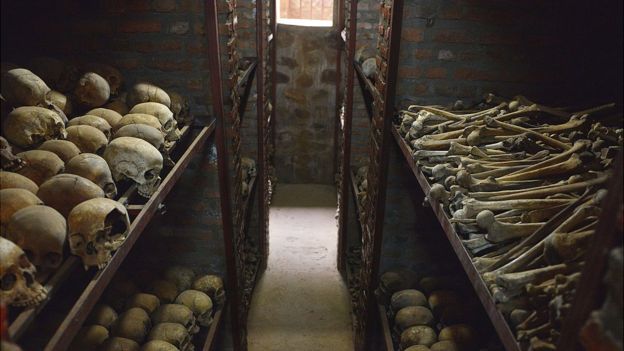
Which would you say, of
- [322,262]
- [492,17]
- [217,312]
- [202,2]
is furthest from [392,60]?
[322,262]

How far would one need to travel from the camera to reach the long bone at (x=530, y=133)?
6.39 feet

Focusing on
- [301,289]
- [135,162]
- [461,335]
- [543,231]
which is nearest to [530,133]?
[543,231]

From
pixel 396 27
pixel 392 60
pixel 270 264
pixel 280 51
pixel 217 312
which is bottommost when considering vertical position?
pixel 270 264

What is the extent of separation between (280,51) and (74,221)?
5143 millimetres

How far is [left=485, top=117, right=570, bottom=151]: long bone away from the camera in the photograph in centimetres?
195

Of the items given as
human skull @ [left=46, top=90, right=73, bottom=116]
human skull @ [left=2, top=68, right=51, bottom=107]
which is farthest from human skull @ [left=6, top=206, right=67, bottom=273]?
human skull @ [left=46, top=90, right=73, bottom=116]

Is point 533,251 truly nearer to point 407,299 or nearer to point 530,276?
point 530,276

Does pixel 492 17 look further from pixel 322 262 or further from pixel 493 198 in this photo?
pixel 322 262

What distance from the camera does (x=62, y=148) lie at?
66.3 inches

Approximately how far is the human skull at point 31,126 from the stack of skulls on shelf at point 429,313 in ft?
6.34

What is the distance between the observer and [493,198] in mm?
1686

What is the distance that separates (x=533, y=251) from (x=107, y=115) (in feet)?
5.71

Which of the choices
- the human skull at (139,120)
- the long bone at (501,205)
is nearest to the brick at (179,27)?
the human skull at (139,120)

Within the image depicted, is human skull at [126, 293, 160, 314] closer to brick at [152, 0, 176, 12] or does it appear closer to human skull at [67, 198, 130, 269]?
human skull at [67, 198, 130, 269]
